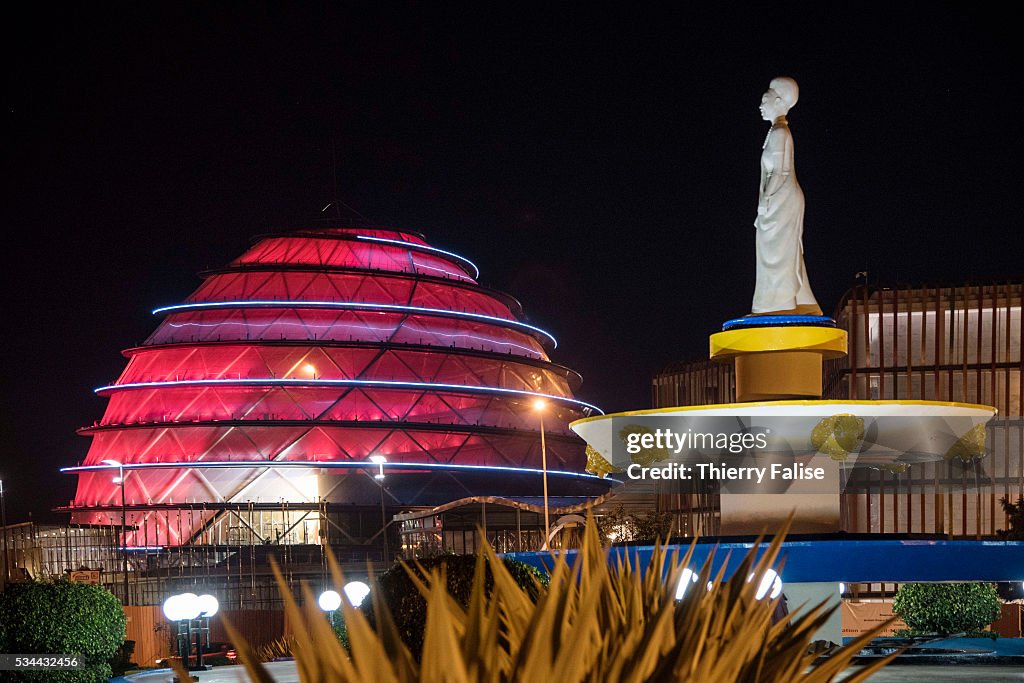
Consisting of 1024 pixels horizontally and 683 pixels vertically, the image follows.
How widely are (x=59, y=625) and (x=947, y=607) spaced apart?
60.0ft

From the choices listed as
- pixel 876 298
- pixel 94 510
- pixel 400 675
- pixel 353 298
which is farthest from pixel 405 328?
pixel 400 675

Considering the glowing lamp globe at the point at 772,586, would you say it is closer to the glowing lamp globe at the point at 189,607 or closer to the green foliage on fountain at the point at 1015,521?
the glowing lamp globe at the point at 189,607

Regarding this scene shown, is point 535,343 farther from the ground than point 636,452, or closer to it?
farther from the ground

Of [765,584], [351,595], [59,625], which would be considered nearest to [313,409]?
[59,625]

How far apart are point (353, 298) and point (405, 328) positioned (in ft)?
9.12

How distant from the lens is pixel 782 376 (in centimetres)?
2223

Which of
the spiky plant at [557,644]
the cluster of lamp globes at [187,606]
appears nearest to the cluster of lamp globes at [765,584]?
the spiky plant at [557,644]

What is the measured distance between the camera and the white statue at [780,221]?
22438 millimetres

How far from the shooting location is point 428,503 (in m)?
61.8

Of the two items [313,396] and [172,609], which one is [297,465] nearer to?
[313,396]

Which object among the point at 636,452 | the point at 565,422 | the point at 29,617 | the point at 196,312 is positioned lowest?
the point at 29,617

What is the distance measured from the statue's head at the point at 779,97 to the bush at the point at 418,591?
10371mm

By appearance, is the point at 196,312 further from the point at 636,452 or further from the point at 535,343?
the point at 636,452

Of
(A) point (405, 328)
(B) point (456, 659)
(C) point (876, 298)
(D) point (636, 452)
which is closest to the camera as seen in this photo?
(B) point (456, 659)
